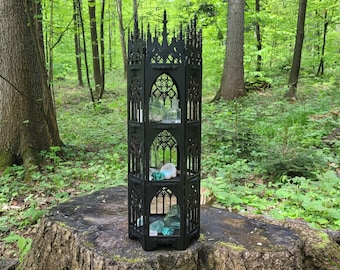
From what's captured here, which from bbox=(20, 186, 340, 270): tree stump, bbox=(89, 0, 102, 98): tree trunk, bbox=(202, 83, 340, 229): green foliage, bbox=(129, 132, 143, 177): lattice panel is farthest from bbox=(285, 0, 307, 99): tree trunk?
bbox=(129, 132, 143, 177): lattice panel

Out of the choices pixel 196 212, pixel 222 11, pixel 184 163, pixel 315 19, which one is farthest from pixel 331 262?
pixel 315 19

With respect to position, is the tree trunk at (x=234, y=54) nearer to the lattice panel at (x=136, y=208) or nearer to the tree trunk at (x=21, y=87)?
the tree trunk at (x=21, y=87)

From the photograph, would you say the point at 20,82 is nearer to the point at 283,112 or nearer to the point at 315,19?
the point at 283,112

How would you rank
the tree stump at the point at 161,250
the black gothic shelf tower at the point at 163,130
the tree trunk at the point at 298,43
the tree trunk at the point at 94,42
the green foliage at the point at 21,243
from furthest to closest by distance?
the tree trunk at the point at 94,42 → the tree trunk at the point at 298,43 → the green foliage at the point at 21,243 → the tree stump at the point at 161,250 → the black gothic shelf tower at the point at 163,130

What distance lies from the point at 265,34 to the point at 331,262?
13.0m

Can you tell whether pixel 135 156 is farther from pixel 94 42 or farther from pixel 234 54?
pixel 94 42

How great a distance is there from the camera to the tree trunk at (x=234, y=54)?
8.68 meters

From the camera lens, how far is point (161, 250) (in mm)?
1917

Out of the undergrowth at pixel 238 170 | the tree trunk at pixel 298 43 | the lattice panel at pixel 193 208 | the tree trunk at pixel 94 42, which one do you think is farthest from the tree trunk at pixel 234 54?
the lattice panel at pixel 193 208

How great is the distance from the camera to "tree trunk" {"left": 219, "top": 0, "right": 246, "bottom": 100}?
28.5ft

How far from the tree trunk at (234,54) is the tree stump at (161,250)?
6.64 meters

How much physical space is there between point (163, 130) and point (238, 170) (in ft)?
9.10

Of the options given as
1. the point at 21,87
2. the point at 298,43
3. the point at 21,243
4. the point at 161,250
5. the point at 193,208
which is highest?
the point at 298,43

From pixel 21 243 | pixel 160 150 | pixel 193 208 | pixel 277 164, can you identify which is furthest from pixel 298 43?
pixel 21 243
